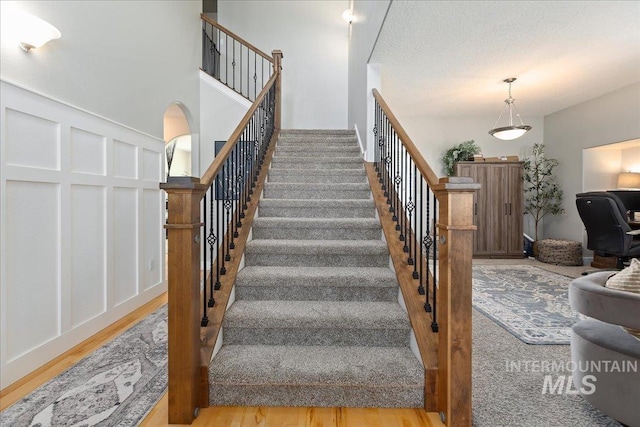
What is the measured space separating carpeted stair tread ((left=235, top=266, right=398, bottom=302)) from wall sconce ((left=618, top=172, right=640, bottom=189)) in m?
5.25

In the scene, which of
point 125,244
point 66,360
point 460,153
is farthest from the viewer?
point 460,153

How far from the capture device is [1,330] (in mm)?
1785

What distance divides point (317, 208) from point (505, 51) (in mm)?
2668

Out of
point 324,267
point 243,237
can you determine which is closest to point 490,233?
point 324,267

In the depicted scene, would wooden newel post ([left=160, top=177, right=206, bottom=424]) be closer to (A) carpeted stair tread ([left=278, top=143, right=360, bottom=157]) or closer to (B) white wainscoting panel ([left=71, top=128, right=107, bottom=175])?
(B) white wainscoting panel ([left=71, top=128, right=107, bottom=175])

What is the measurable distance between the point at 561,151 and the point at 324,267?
18.4 feet

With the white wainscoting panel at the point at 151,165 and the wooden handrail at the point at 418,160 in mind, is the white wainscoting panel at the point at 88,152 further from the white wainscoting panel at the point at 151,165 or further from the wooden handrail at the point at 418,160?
the wooden handrail at the point at 418,160

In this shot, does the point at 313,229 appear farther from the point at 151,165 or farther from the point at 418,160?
the point at 151,165

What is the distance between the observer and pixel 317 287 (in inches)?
84.9

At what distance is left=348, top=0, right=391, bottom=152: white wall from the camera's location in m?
3.22

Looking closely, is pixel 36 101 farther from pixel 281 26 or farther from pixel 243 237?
pixel 281 26

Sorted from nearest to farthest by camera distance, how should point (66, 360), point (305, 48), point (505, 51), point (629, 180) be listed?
point (66, 360) → point (505, 51) → point (629, 180) → point (305, 48)

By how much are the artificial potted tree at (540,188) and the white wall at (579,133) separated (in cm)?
A: 12

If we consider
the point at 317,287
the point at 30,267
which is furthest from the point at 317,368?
the point at 30,267
